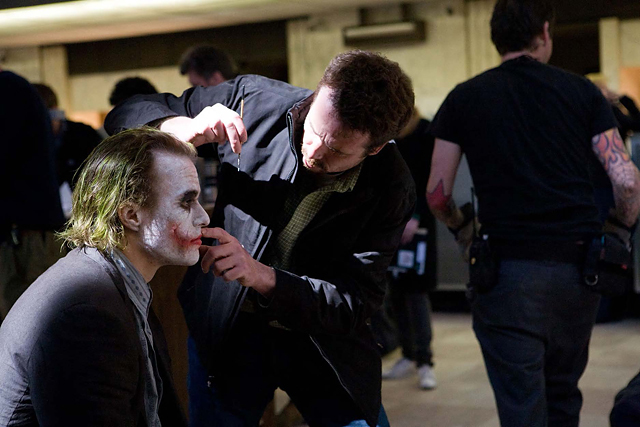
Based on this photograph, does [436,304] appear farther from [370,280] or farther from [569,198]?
[370,280]

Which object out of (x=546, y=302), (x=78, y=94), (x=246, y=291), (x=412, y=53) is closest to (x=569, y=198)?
(x=546, y=302)

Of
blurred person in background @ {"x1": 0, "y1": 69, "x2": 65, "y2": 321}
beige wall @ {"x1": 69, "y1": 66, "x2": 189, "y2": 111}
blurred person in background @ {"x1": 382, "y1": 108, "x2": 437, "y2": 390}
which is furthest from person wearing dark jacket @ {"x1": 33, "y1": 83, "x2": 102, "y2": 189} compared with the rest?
beige wall @ {"x1": 69, "y1": 66, "x2": 189, "y2": 111}

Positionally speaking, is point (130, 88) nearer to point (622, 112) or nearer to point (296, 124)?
point (296, 124)

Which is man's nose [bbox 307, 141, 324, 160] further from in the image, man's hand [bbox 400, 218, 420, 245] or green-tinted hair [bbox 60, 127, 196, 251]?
man's hand [bbox 400, 218, 420, 245]

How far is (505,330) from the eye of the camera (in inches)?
110

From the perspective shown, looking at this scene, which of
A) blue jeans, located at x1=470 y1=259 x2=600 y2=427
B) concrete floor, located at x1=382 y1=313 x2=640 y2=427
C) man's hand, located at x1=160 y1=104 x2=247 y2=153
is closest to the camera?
man's hand, located at x1=160 y1=104 x2=247 y2=153

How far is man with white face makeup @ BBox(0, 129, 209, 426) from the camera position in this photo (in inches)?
59.0

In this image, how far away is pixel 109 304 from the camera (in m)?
1.59

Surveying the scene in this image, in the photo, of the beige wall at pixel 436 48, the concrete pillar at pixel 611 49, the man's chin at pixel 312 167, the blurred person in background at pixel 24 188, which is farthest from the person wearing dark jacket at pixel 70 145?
the concrete pillar at pixel 611 49

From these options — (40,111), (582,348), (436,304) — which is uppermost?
(40,111)

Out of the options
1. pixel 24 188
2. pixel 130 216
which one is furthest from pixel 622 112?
pixel 130 216

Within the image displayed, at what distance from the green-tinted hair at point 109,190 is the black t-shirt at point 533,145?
4.62 feet

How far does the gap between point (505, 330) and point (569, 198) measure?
48 centimetres

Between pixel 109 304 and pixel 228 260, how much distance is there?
0.35 meters
